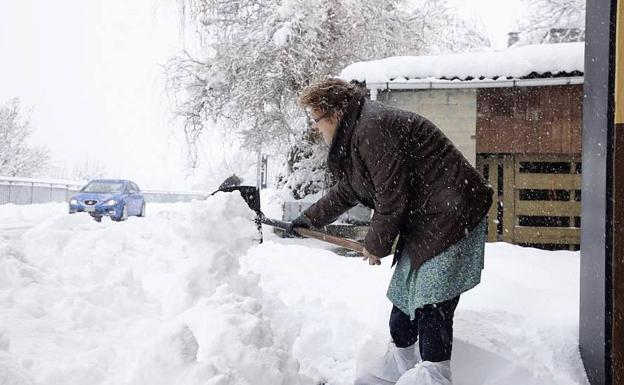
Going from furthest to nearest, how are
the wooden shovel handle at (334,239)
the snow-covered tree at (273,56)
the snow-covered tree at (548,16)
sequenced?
1. the snow-covered tree at (548,16)
2. the snow-covered tree at (273,56)
3. the wooden shovel handle at (334,239)

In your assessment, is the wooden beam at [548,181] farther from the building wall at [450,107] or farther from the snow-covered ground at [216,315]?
the snow-covered ground at [216,315]

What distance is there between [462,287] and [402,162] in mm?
620

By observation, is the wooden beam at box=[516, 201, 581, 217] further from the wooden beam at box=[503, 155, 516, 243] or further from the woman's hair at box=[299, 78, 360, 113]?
the woman's hair at box=[299, 78, 360, 113]

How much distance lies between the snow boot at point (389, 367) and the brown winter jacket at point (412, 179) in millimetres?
539

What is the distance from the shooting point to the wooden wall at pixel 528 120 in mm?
7723

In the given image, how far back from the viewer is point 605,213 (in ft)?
6.90

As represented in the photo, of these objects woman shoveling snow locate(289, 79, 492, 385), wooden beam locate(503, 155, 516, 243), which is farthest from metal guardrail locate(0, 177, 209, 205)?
woman shoveling snow locate(289, 79, 492, 385)

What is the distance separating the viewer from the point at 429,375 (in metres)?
2.17

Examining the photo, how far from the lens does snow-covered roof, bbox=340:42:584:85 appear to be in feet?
23.5

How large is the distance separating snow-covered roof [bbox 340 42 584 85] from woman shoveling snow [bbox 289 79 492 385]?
5514 millimetres

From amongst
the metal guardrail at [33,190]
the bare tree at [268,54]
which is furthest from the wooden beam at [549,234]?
the metal guardrail at [33,190]

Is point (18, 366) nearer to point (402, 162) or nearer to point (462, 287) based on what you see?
point (402, 162)

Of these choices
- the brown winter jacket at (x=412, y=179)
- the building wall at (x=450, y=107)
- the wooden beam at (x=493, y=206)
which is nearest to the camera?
the brown winter jacket at (x=412, y=179)

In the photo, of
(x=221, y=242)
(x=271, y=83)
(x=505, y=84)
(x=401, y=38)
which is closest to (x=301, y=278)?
(x=221, y=242)
